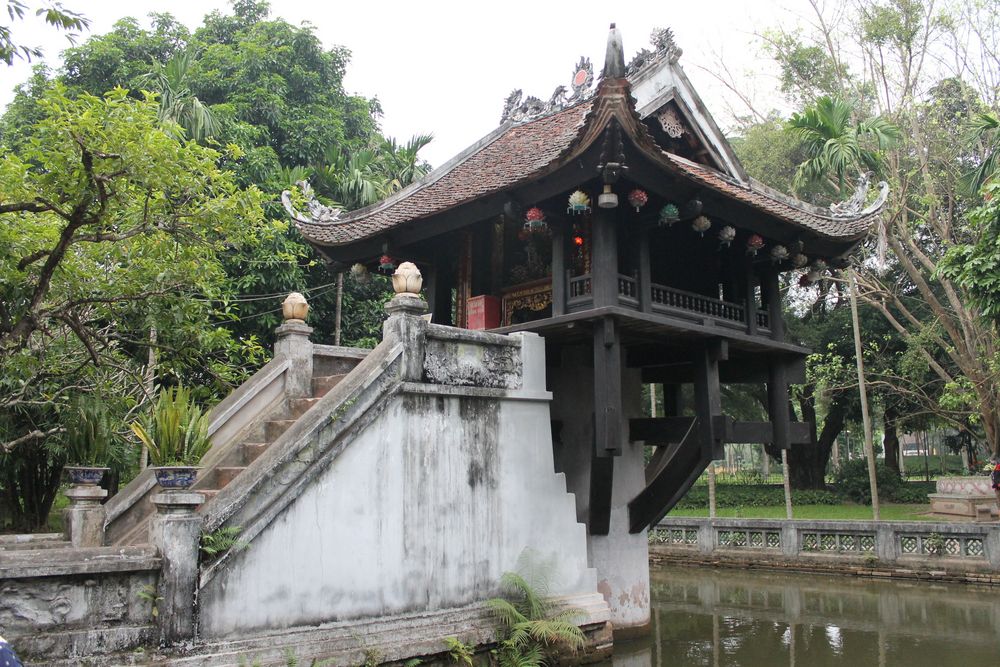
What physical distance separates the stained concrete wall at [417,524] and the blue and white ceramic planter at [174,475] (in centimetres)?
69

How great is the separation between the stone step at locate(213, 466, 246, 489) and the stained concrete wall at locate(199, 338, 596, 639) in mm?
849

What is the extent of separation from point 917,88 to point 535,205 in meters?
14.0

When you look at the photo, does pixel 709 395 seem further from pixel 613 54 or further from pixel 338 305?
pixel 338 305

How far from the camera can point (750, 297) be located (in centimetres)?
1000

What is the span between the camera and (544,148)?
9.84 metres

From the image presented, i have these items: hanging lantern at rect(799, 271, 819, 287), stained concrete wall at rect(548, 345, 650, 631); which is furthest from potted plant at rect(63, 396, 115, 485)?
hanging lantern at rect(799, 271, 819, 287)

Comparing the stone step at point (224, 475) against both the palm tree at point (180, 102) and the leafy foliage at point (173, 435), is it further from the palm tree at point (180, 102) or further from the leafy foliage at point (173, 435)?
the palm tree at point (180, 102)

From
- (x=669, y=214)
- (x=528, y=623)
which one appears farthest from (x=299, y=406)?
(x=669, y=214)

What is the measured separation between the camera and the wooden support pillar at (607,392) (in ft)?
25.9

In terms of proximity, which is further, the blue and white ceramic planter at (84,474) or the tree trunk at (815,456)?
the tree trunk at (815,456)

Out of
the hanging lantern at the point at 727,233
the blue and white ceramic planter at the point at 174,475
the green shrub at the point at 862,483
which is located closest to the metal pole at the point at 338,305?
the hanging lantern at the point at 727,233

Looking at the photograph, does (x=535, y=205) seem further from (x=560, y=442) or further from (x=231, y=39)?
(x=231, y=39)

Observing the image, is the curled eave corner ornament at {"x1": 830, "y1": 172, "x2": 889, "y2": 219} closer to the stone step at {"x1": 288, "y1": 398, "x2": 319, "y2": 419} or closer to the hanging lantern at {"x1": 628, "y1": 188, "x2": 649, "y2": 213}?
the hanging lantern at {"x1": 628, "y1": 188, "x2": 649, "y2": 213}

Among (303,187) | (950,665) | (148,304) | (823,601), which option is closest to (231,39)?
(303,187)
